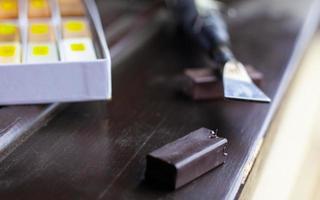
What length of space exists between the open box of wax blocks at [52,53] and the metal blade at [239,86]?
104mm

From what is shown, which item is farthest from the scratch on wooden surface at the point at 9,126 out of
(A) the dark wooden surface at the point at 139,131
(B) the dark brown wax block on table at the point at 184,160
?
(B) the dark brown wax block on table at the point at 184,160

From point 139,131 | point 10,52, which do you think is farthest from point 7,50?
point 139,131

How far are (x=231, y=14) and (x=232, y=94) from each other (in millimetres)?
316

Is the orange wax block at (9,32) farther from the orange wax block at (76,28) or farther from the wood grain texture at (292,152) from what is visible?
the wood grain texture at (292,152)

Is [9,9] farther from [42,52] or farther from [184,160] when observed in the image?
[184,160]

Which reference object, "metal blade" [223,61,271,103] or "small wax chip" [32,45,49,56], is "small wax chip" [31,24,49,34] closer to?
"small wax chip" [32,45,49,56]

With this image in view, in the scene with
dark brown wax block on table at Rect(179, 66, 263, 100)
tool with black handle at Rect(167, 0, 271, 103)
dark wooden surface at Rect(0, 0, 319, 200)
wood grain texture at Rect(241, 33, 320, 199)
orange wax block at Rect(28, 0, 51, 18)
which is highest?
orange wax block at Rect(28, 0, 51, 18)

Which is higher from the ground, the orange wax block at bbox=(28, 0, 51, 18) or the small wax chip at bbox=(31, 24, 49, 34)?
the orange wax block at bbox=(28, 0, 51, 18)

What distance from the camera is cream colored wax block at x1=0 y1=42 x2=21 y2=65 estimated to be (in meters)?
0.43

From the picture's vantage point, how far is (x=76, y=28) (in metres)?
0.49

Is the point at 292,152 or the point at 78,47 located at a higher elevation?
the point at 78,47

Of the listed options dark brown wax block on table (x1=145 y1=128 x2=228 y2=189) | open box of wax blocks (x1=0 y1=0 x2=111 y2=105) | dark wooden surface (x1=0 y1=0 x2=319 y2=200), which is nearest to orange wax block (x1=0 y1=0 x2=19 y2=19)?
open box of wax blocks (x1=0 y1=0 x2=111 y2=105)

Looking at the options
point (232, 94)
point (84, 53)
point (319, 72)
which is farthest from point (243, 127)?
point (319, 72)

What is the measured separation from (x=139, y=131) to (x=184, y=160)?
0.09 metres
